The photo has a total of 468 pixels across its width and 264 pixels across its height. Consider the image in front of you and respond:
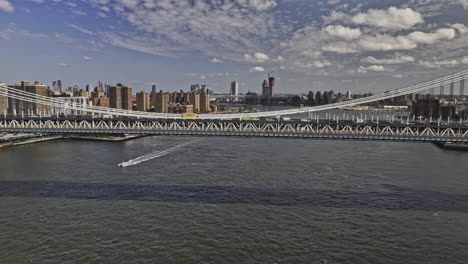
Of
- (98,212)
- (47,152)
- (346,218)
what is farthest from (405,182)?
(47,152)

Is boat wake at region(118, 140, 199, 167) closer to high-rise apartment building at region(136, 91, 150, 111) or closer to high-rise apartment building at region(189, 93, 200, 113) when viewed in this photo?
high-rise apartment building at region(136, 91, 150, 111)

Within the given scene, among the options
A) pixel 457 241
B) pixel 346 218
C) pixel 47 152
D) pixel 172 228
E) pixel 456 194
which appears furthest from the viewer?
pixel 47 152

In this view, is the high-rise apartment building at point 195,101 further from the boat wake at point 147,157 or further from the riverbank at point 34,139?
the boat wake at point 147,157

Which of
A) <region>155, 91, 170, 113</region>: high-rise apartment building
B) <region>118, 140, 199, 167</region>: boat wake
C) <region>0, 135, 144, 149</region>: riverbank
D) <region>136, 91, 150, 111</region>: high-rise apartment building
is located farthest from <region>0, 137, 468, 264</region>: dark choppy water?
<region>136, 91, 150, 111</region>: high-rise apartment building

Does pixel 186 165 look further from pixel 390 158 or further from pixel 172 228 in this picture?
pixel 390 158

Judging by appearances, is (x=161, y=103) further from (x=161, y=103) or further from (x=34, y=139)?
(x=34, y=139)

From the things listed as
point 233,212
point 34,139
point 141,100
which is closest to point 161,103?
point 141,100

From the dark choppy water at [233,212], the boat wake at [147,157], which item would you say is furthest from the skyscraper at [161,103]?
the dark choppy water at [233,212]

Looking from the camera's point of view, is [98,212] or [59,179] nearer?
[98,212]
